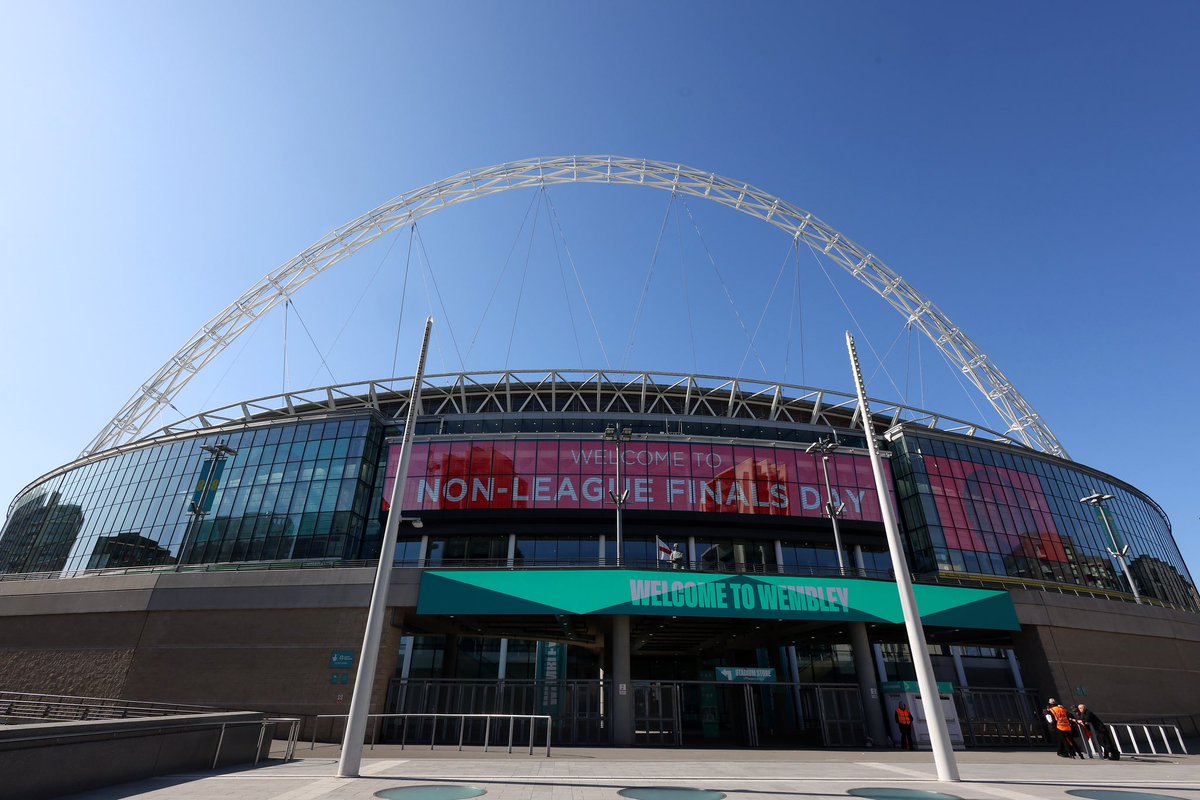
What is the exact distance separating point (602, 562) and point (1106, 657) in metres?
27.7

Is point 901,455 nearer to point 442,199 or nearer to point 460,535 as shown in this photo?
point 460,535

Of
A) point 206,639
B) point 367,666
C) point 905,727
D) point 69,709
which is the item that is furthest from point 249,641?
point 905,727

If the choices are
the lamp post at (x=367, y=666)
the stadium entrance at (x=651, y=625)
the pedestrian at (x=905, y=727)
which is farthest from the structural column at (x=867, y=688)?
the lamp post at (x=367, y=666)

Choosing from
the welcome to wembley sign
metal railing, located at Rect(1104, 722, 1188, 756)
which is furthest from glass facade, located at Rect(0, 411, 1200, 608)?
metal railing, located at Rect(1104, 722, 1188, 756)

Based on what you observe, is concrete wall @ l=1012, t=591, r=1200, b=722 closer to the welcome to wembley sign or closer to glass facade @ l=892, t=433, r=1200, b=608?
the welcome to wembley sign

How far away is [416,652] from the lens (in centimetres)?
4012

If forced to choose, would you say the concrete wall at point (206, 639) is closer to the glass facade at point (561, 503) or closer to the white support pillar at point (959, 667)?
the glass facade at point (561, 503)

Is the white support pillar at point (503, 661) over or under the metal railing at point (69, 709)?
over

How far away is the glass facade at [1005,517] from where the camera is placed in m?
41.8

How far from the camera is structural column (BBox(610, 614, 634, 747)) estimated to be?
24.1 meters

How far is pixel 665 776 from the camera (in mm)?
13930

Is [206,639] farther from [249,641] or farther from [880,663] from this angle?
[880,663]

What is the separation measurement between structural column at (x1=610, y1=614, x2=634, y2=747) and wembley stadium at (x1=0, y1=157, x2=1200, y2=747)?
12cm

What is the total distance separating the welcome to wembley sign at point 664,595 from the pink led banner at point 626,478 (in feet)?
46.0
